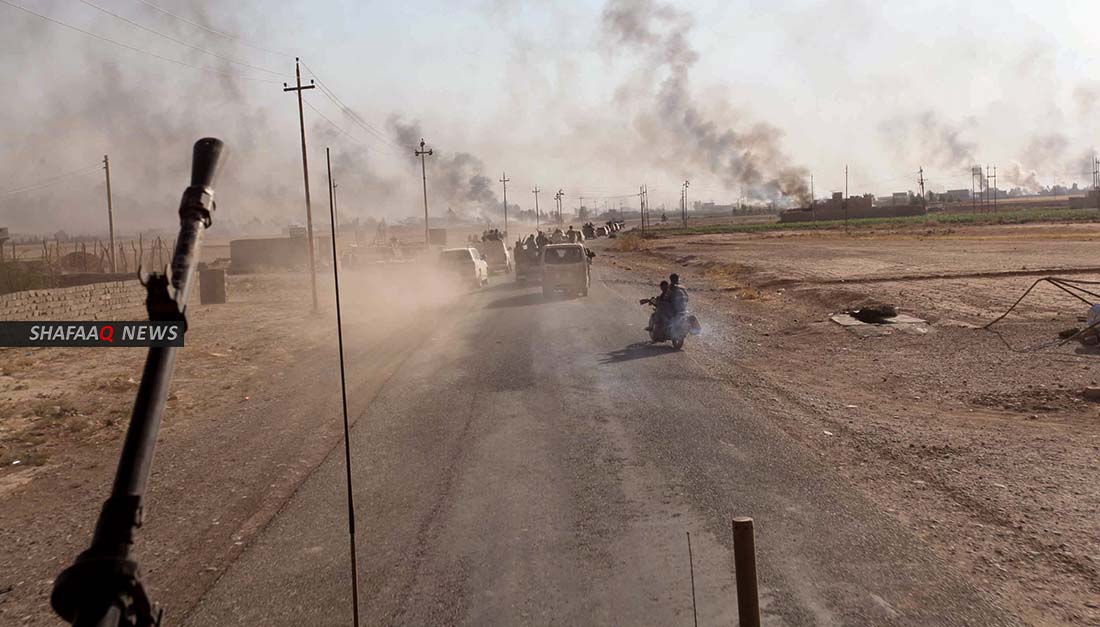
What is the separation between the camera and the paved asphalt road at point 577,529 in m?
5.31

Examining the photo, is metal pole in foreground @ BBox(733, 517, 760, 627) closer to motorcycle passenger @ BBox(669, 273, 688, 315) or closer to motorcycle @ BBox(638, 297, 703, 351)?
motorcycle @ BBox(638, 297, 703, 351)

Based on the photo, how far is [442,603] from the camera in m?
5.39

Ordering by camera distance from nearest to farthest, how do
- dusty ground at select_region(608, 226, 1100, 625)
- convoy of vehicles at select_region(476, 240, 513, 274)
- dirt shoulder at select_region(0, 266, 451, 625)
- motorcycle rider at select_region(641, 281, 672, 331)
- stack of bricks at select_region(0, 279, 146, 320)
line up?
dusty ground at select_region(608, 226, 1100, 625) → dirt shoulder at select_region(0, 266, 451, 625) → motorcycle rider at select_region(641, 281, 672, 331) → stack of bricks at select_region(0, 279, 146, 320) → convoy of vehicles at select_region(476, 240, 513, 274)

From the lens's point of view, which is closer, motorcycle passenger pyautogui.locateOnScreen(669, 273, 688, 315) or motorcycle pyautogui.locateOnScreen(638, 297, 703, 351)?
motorcycle pyautogui.locateOnScreen(638, 297, 703, 351)

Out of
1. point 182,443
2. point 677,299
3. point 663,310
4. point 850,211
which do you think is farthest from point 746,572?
point 850,211

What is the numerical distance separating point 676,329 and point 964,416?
Result: 681cm

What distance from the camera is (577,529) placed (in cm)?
675

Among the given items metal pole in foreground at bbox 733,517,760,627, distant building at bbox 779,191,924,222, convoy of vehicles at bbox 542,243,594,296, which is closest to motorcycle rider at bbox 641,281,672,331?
convoy of vehicles at bbox 542,243,594,296

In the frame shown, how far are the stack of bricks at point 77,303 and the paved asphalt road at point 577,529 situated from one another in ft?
39.0

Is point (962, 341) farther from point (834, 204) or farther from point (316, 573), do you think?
point (834, 204)

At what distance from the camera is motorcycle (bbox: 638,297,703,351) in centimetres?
1708

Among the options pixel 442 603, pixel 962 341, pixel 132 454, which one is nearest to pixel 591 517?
pixel 442 603

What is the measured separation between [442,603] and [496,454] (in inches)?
149

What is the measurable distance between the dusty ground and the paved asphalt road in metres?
0.50
